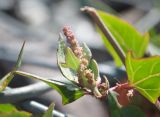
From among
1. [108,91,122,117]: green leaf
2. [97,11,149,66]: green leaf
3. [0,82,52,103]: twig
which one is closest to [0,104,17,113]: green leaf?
[0,82,52,103]: twig

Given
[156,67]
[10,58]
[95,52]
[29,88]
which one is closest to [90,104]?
[95,52]

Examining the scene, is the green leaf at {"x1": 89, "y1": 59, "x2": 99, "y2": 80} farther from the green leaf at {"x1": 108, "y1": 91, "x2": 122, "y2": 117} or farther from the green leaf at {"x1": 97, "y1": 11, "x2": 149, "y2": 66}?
the green leaf at {"x1": 97, "y1": 11, "x2": 149, "y2": 66}

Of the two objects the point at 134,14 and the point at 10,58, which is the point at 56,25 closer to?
the point at 134,14

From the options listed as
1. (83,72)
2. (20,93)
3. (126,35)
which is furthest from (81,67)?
(126,35)

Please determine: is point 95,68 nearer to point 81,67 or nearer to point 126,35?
point 81,67

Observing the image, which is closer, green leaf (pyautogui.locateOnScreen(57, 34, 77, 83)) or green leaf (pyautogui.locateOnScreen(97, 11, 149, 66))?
green leaf (pyautogui.locateOnScreen(57, 34, 77, 83))

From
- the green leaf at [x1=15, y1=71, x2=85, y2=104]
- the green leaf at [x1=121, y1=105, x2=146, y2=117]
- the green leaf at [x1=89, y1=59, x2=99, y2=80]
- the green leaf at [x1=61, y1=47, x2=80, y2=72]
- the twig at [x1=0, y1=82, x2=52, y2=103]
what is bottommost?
the twig at [x1=0, y1=82, x2=52, y2=103]

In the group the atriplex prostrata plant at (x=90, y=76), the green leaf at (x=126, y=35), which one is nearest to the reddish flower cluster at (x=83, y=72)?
the atriplex prostrata plant at (x=90, y=76)
